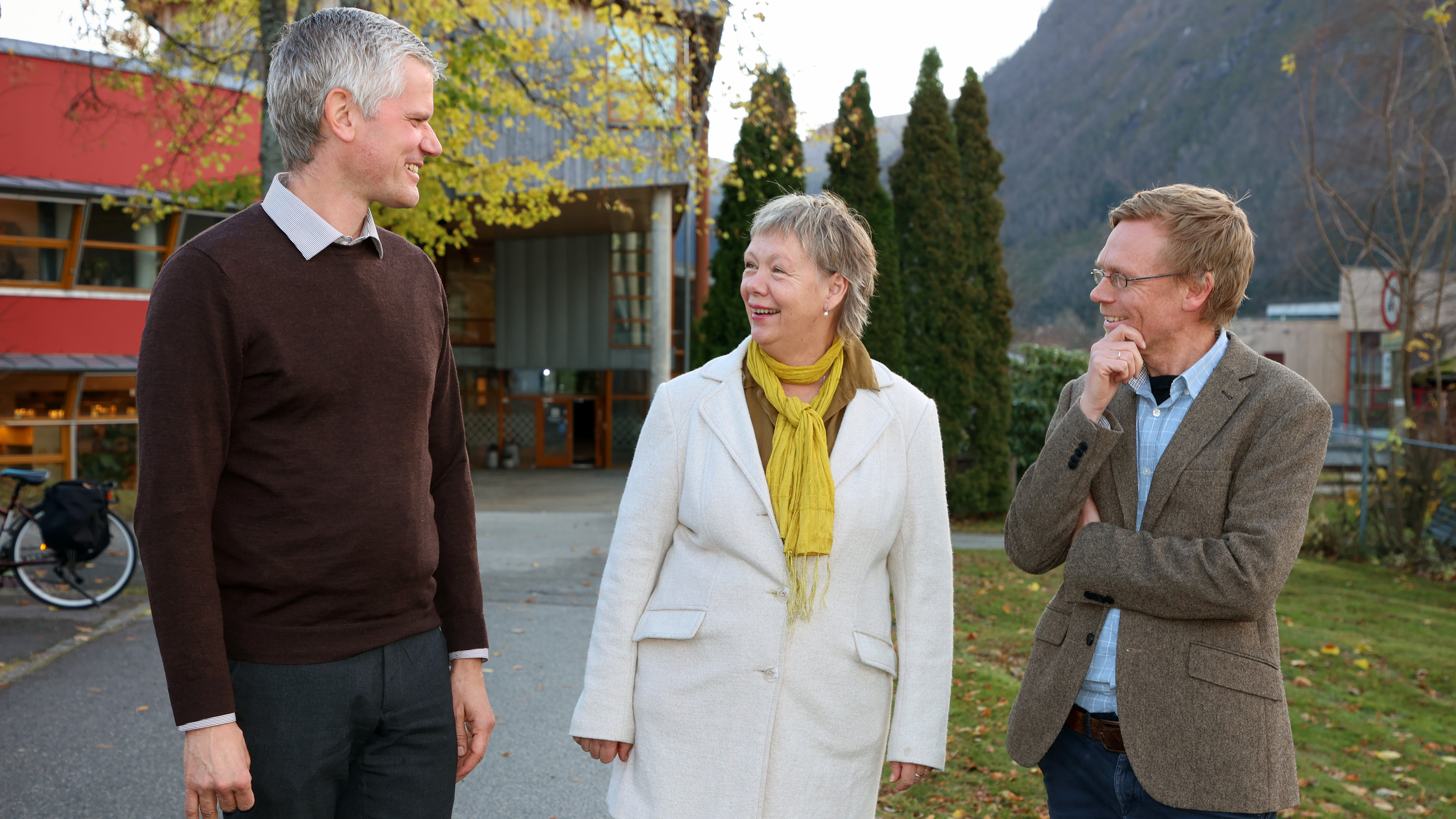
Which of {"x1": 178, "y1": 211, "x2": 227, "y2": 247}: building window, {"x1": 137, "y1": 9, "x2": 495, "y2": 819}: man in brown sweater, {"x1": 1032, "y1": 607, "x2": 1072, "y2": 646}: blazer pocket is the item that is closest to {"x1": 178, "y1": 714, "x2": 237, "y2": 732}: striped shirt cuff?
{"x1": 137, "y1": 9, "x2": 495, "y2": 819}: man in brown sweater

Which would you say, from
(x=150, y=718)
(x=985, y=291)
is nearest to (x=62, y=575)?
(x=150, y=718)

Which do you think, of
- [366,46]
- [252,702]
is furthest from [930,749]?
[366,46]

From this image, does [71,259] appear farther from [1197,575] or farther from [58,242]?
[1197,575]

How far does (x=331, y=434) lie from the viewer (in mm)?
1914

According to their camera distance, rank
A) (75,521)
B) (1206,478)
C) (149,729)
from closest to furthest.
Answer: (1206,478)
(149,729)
(75,521)

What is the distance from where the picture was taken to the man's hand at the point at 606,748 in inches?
95.7

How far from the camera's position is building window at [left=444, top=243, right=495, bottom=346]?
96.9ft

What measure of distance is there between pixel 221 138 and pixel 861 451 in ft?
38.1

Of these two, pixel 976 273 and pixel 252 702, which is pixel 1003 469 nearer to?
pixel 976 273

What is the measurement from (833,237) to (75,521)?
679cm

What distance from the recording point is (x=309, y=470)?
189 cm

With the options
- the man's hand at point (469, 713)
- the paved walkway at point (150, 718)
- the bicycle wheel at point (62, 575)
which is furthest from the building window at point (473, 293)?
the man's hand at point (469, 713)

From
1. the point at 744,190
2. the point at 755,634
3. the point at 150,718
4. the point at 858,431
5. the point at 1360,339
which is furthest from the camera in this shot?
the point at 744,190

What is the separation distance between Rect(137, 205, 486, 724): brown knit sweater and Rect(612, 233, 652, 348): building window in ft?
86.7
